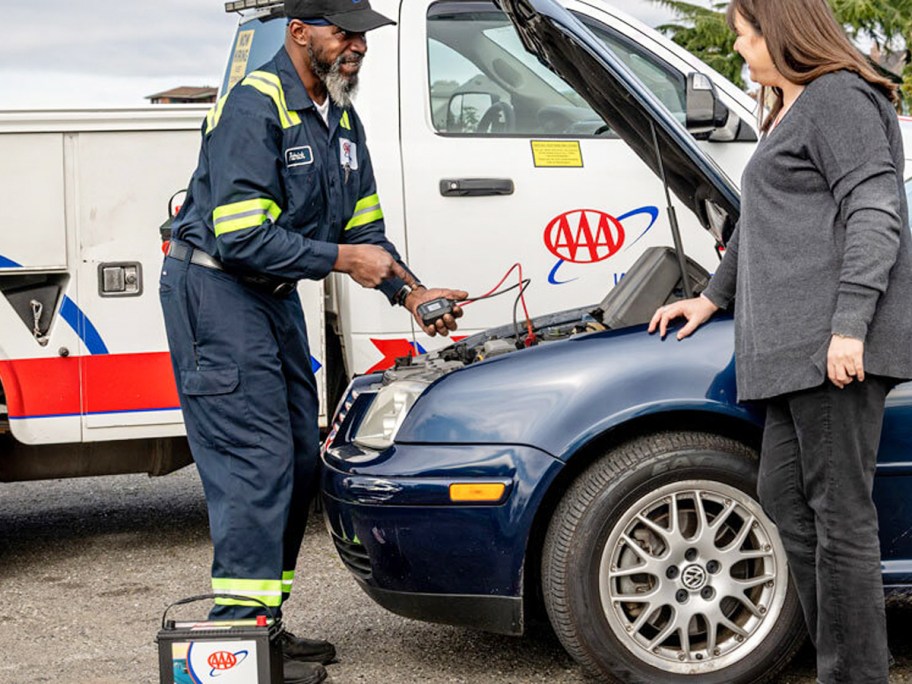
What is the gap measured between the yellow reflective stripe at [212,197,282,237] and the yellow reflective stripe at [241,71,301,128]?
0.24m

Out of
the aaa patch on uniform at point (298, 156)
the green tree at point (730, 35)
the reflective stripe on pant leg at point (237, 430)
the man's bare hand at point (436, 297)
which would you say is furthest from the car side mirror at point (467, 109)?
the green tree at point (730, 35)

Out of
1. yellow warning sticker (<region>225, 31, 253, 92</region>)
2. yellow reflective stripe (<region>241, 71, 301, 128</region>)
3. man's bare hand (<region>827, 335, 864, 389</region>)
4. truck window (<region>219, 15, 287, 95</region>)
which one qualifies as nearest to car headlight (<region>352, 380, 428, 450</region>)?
yellow reflective stripe (<region>241, 71, 301, 128</region>)

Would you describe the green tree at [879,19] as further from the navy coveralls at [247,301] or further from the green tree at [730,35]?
the navy coveralls at [247,301]

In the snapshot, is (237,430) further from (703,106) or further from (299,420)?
(703,106)

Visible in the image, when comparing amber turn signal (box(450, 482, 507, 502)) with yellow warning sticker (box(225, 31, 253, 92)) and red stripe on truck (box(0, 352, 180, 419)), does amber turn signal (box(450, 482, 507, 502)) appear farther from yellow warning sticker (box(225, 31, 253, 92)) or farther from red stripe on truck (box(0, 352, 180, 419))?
yellow warning sticker (box(225, 31, 253, 92))

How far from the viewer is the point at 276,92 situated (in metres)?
3.81

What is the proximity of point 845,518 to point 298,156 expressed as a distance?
5.63 feet

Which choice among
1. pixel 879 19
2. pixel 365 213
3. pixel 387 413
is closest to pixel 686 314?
pixel 387 413

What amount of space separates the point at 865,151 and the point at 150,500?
185 inches

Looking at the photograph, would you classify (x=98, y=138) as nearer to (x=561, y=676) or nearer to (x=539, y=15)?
(x=539, y=15)

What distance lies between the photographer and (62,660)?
14.3 ft

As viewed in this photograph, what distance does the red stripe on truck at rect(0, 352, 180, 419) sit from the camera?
5.19 m

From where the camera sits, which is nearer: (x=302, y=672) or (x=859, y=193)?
(x=859, y=193)

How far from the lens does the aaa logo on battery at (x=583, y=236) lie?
5637 mm
